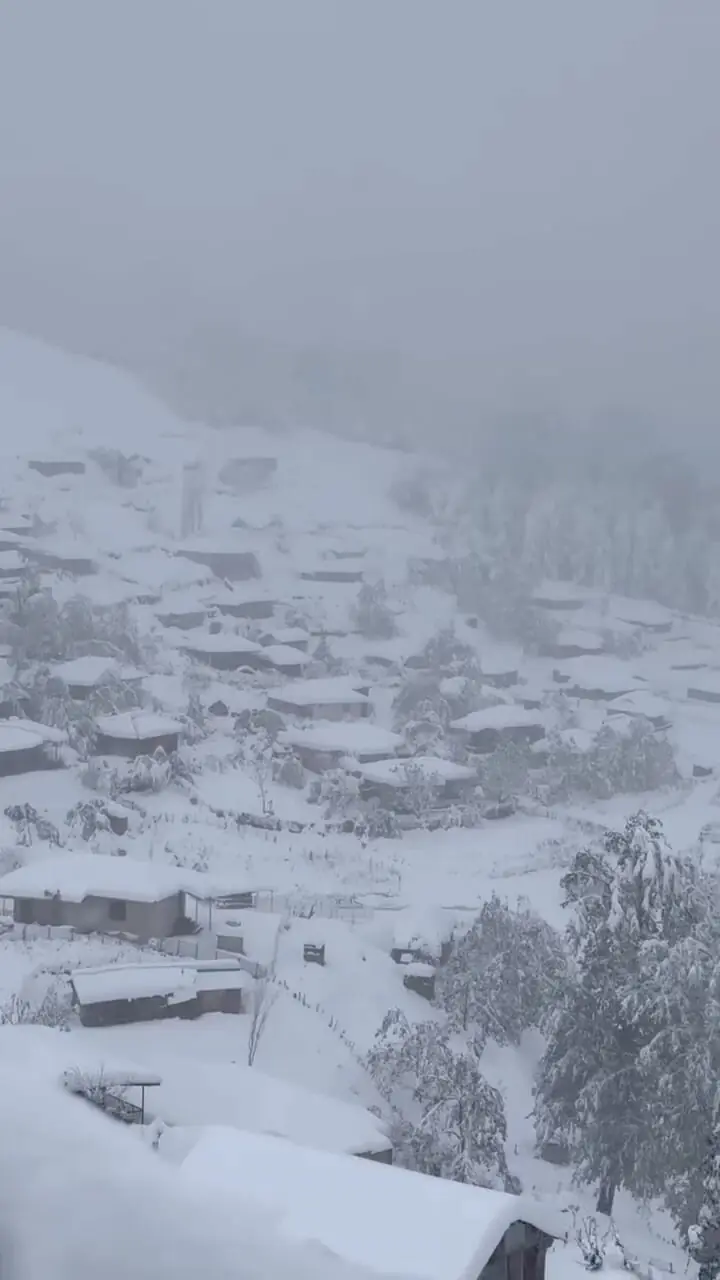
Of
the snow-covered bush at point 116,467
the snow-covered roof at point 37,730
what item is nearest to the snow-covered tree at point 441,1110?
the snow-covered roof at point 37,730

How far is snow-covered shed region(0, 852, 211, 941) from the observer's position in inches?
659

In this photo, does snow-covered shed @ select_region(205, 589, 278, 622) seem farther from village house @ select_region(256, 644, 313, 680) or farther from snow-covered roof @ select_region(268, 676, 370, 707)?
snow-covered roof @ select_region(268, 676, 370, 707)

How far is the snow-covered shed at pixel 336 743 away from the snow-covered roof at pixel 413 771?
1.71 feet

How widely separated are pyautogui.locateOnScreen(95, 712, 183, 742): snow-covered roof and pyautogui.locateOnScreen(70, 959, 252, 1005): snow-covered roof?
10928 mm

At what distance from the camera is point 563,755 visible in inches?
1214

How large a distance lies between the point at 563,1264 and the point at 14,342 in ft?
232

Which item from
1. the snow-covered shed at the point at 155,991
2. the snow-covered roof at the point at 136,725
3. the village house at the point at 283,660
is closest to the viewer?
the snow-covered shed at the point at 155,991

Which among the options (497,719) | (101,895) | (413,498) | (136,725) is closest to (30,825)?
(101,895)

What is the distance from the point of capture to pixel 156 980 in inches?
565

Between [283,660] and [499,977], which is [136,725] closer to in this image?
[283,660]

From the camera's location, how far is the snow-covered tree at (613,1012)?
41.1 feet

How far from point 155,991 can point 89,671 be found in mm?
16352

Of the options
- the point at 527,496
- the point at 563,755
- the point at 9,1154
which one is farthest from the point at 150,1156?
the point at 527,496

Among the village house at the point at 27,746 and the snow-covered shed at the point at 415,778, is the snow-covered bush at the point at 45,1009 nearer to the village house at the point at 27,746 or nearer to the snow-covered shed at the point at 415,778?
the village house at the point at 27,746
